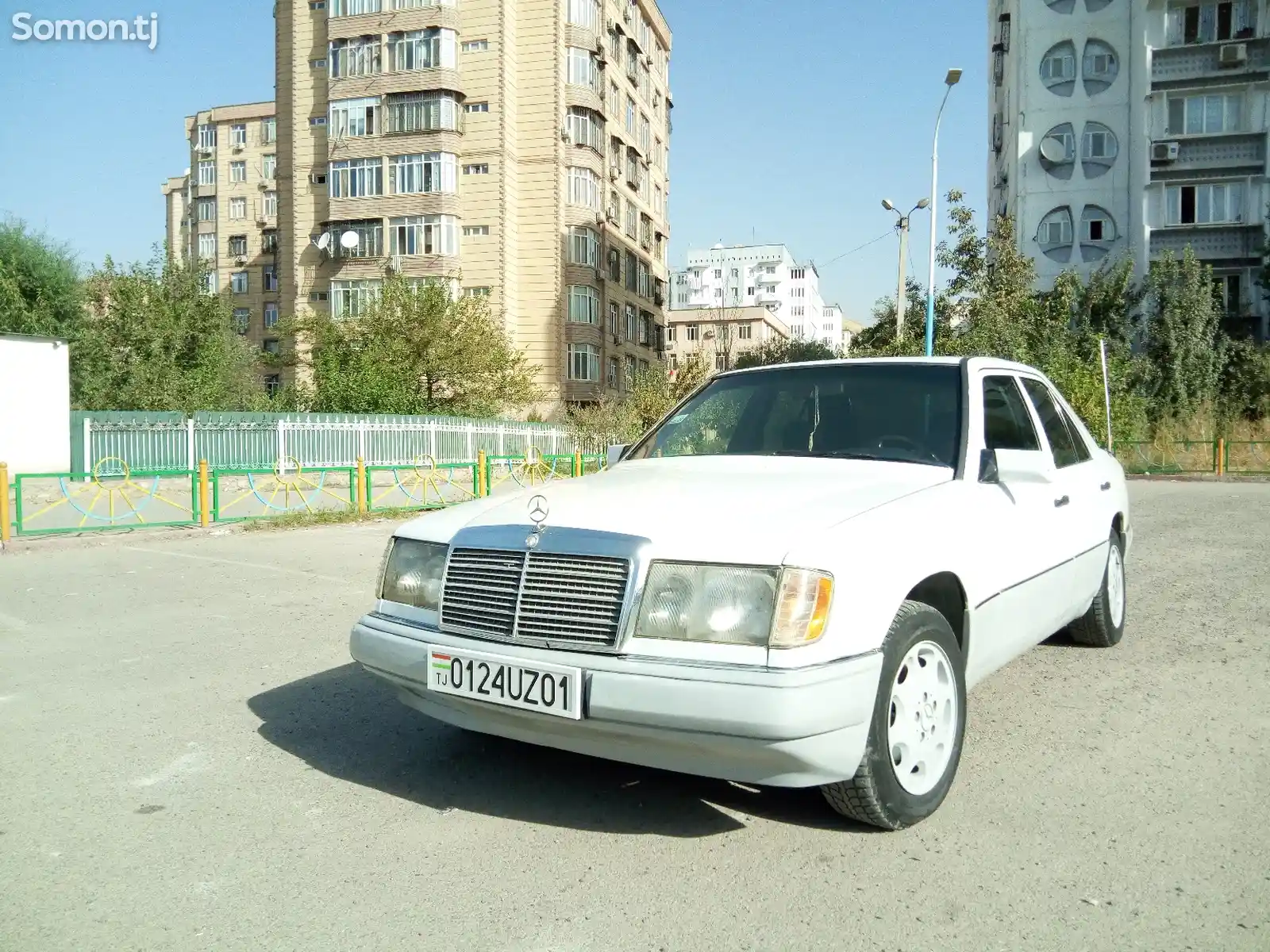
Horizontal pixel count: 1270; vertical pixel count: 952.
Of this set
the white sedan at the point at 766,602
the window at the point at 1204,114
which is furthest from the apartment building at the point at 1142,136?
the white sedan at the point at 766,602

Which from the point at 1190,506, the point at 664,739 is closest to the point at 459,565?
the point at 664,739

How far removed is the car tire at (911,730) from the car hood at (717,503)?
1.51 ft

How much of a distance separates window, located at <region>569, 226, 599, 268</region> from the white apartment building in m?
79.2

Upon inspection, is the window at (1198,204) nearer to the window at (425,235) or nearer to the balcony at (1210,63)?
the balcony at (1210,63)


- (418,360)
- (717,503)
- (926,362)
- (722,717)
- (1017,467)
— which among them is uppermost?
(418,360)

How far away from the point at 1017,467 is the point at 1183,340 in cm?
3689

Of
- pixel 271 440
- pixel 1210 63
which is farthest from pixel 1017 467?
pixel 1210 63

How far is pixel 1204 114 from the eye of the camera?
3891 centimetres

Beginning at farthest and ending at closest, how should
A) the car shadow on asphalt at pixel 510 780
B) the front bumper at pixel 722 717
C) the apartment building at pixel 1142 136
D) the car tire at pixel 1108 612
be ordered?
1. the apartment building at pixel 1142 136
2. the car tire at pixel 1108 612
3. the car shadow on asphalt at pixel 510 780
4. the front bumper at pixel 722 717

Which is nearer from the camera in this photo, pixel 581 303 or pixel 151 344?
pixel 151 344

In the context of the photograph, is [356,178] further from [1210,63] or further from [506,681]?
[506,681]

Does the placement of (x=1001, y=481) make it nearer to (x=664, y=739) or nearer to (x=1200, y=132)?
(x=664, y=739)

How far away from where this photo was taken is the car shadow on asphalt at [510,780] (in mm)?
3658

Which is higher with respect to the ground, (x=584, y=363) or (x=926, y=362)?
(x=584, y=363)
